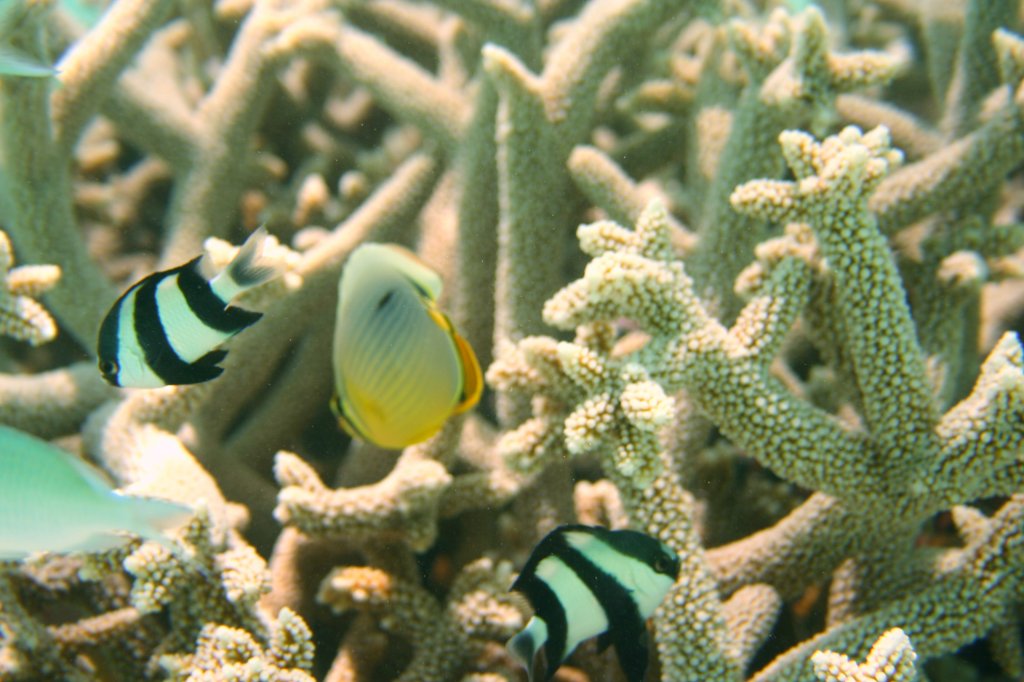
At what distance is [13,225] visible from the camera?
2.47 meters

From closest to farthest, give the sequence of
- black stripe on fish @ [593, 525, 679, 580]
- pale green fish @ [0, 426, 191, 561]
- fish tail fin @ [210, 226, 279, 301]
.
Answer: pale green fish @ [0, 426, 191, 561], fish tail fin @ [210, 226, 279, 301], black stripe on fish @ [593, 525, 679, 580]

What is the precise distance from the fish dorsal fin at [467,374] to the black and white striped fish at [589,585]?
0.31 m

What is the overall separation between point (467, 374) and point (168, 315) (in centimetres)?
54

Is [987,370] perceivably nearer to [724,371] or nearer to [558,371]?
[724,371]

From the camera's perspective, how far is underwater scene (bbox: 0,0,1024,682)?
1.38m

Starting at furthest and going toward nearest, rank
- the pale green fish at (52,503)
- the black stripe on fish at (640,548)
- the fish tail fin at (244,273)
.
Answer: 1. the black stripe on fish at (640,548)
2. the fish tail fin at (244,273)
3. the pale green fish at (52,503)

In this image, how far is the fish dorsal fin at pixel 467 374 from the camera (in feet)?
4.49

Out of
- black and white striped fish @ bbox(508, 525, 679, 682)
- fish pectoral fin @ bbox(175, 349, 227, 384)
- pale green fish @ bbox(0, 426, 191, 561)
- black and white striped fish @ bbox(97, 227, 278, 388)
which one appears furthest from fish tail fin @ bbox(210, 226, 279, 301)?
black and white striped fish @ bbox(508, 525, 679, 682)

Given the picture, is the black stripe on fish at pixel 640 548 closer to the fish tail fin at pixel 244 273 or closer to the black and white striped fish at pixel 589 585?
the black and white striped fish at pixel 589 585

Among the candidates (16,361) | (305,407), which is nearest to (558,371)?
(305,407)

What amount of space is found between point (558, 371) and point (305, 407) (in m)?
1.22

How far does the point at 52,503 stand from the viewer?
115 cm

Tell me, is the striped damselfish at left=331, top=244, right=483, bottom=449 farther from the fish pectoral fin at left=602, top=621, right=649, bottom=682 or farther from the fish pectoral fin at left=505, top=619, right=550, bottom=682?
the fish pectoral fin at left=602, top=621, right=649, bottom=682

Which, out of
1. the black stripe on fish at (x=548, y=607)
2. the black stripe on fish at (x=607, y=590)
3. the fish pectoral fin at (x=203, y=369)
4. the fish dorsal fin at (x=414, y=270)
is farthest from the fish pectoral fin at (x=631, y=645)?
the fish pectoral fin at (x=203, y=369)
